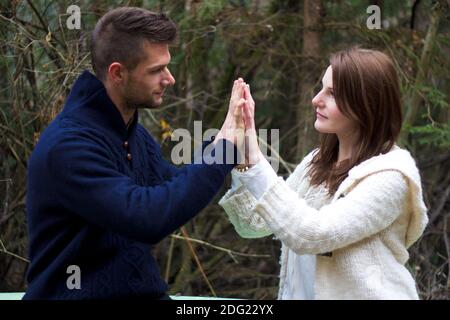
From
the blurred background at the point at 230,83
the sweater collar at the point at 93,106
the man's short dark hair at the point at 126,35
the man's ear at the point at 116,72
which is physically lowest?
the blurred background at the point at 230,83

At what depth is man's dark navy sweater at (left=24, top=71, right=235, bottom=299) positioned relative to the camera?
2266 millimetres

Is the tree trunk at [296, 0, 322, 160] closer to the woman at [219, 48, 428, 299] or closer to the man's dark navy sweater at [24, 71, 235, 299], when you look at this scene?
the woman at [219, 48, 428, 299]

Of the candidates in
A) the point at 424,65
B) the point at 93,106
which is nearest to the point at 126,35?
the point at 93,106

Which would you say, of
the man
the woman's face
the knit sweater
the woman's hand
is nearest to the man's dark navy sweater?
the man

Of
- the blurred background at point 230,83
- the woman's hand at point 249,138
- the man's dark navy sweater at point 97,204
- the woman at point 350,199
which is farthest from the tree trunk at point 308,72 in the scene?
the man's dark navy sweater at point 97,204

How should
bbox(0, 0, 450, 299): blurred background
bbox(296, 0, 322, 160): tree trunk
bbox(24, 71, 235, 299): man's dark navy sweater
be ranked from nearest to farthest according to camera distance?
1. bbox(24, 71, 235, 299): man's dark navy sweater
2. bbox(0, 0, 450, 299): blurred background
3. bbox(296, 0, 322, 160): tree trunk

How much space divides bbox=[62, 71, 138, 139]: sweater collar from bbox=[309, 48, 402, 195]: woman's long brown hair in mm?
692

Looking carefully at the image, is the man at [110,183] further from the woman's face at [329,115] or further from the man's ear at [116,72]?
the woman's face at [329,115]

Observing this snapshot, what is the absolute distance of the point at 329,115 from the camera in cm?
261

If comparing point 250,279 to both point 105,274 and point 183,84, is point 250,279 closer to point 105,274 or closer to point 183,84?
point 183,84

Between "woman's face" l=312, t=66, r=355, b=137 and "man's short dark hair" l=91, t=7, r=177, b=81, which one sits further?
"woman's face" l=312, t=66, r=355, b=137

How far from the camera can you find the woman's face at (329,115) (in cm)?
261

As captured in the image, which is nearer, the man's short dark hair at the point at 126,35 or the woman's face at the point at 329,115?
the man's short dark hair at the point at 126,35

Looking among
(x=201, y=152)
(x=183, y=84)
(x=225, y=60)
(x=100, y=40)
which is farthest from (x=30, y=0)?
(x=201, y=152)
